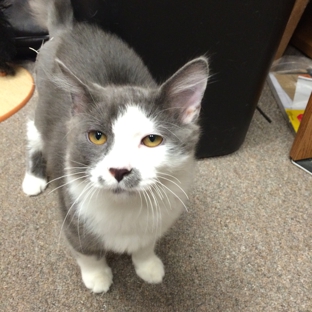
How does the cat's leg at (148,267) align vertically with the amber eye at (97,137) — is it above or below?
below

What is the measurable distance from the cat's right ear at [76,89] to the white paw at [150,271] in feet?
1.74

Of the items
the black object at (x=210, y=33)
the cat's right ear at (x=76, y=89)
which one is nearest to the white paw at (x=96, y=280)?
the cat's right ear at (x=76, y=89)

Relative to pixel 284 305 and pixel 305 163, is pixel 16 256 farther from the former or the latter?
pixel 305 163

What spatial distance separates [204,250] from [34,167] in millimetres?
684

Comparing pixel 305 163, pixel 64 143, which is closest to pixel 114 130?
pixel 64 143

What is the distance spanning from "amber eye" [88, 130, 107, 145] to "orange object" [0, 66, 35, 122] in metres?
0.94

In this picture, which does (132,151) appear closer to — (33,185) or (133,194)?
(133,194)

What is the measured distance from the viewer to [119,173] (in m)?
0.62

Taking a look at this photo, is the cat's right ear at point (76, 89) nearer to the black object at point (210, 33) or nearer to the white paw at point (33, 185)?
the black object at point (210, 33)

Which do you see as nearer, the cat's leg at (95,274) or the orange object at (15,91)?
the cat's leg at (95,274)

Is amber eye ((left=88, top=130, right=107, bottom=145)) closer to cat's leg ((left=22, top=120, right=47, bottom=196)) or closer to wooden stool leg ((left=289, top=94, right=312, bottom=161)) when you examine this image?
cat's leg ((left=22, top=120, right=47, bottom=196))

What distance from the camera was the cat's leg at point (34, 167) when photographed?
4.04 feet

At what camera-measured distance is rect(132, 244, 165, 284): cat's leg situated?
1.03 m

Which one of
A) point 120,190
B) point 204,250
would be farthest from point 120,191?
point 204,250
